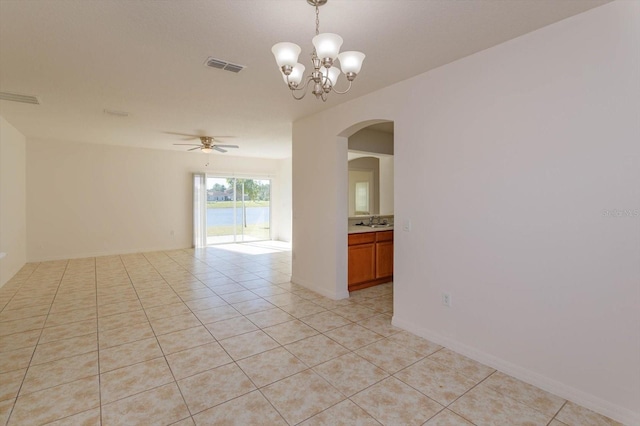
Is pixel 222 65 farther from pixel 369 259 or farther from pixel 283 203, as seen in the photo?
pixel 283 203

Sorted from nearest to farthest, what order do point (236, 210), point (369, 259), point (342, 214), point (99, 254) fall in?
point (342, 214), point (369, 259), point (99, 254), point (236, 210)

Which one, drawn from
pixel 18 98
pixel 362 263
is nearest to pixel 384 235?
pixel 362 263

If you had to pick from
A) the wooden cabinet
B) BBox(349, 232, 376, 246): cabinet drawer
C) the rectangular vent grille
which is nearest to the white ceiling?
the rectangular vent grille

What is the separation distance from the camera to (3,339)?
3045 millimetres

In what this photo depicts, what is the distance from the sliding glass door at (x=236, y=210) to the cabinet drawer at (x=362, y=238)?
5583 mm

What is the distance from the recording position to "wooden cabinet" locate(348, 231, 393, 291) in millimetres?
4605

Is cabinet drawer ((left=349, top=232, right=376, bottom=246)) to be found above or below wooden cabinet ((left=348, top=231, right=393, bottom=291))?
above

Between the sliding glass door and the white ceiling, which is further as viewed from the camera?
the sliding glass door

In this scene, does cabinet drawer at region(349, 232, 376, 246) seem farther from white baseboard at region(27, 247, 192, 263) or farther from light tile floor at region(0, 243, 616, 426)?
white baseboard at region(27, 247, 192, 263)

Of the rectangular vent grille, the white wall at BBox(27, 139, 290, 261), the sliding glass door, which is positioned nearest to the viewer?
the rectangular vent grille

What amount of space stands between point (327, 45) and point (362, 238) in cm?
324

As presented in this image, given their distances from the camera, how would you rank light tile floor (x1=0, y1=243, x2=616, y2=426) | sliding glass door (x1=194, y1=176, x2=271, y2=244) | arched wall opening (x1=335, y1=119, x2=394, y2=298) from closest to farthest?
light tile floor (x1=0, y1=243, x2=616, y2=426) < arched wall opening (x1=335, y1=119, x2=394, y2=298) < sliding glass door (x1=194, y1=176, x2=271, y2=244)

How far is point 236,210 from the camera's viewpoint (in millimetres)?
9469

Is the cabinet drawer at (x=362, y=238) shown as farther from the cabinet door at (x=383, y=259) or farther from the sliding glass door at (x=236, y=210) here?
the sliding glass door at (x=236, y=210)
